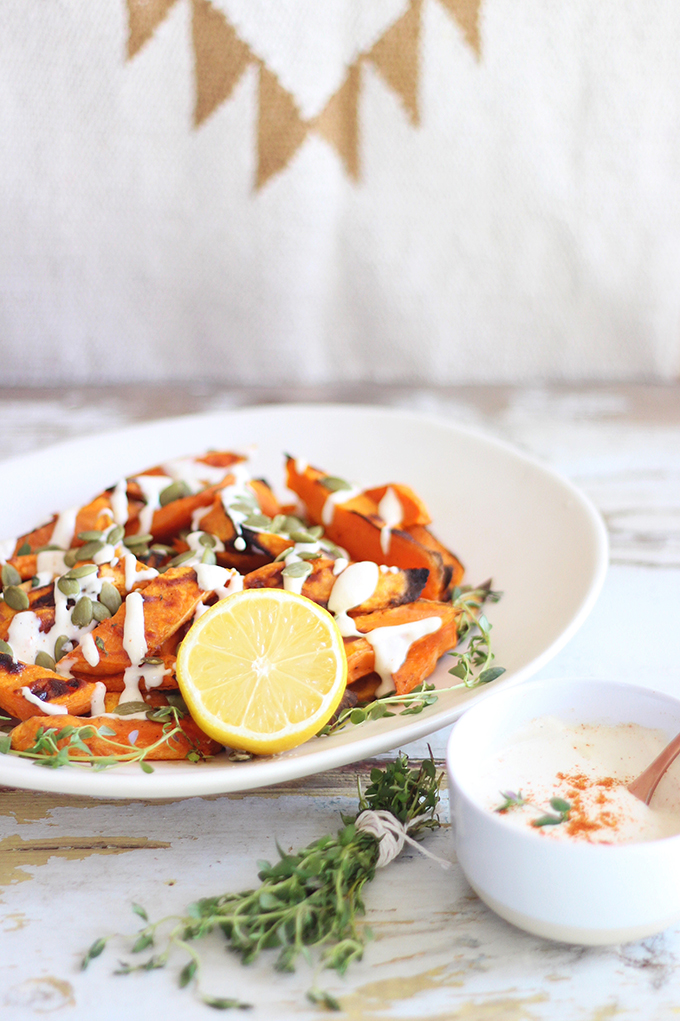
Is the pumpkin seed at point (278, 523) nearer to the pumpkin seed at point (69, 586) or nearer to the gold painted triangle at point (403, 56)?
the pumpkin seed at point (69, 586)

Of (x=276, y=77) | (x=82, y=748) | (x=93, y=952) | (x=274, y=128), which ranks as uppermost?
(x=276, y=77)

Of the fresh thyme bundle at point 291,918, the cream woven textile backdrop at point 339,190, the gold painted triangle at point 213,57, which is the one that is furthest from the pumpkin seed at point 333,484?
the gold painted triangle at point 213,57

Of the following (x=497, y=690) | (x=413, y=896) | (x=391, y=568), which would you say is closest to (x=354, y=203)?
(x=391, y=568)

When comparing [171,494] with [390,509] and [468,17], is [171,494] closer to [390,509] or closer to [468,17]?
[390,509]

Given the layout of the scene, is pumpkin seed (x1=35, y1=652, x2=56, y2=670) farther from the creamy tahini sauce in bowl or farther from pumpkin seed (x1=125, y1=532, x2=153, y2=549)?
the creamy tahini sauce in bowl

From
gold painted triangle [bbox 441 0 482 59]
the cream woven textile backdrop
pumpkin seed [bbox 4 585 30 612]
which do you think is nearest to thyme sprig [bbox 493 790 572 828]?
pumpkin seed [bbox 4 585 30 612]

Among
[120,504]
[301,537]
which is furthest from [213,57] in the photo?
[301,537]

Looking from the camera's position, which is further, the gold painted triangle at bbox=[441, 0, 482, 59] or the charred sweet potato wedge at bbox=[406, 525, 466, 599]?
the gold painted triangle at bbox=[441, 0, 482, 59]
